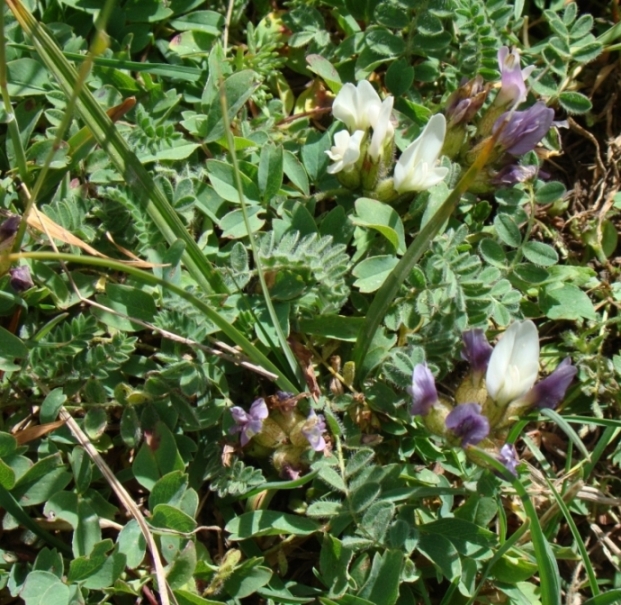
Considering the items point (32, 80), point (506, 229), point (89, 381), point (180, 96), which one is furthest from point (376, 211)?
point (32, 80)

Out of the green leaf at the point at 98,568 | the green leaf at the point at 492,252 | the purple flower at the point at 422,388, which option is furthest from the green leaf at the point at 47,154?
the green leaf at the point at 492,252

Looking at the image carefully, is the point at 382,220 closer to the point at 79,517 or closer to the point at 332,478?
the point at 332,478

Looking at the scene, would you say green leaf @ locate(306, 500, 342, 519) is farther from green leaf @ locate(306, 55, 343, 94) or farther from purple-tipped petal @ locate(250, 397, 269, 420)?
green leaf @ locate(306, 55, 343, 94)

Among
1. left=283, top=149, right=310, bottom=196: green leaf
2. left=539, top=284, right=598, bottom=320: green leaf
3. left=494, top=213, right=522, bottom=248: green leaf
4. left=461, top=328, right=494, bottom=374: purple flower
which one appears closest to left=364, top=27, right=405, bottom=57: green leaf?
left=283, top=149, right=310, bottom=196: green leaf

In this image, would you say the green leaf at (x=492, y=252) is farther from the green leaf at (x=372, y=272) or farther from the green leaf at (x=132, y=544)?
the green leaf at (x=132, y=544)

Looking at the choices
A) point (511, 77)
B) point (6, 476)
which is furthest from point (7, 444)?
point (511, 77)
